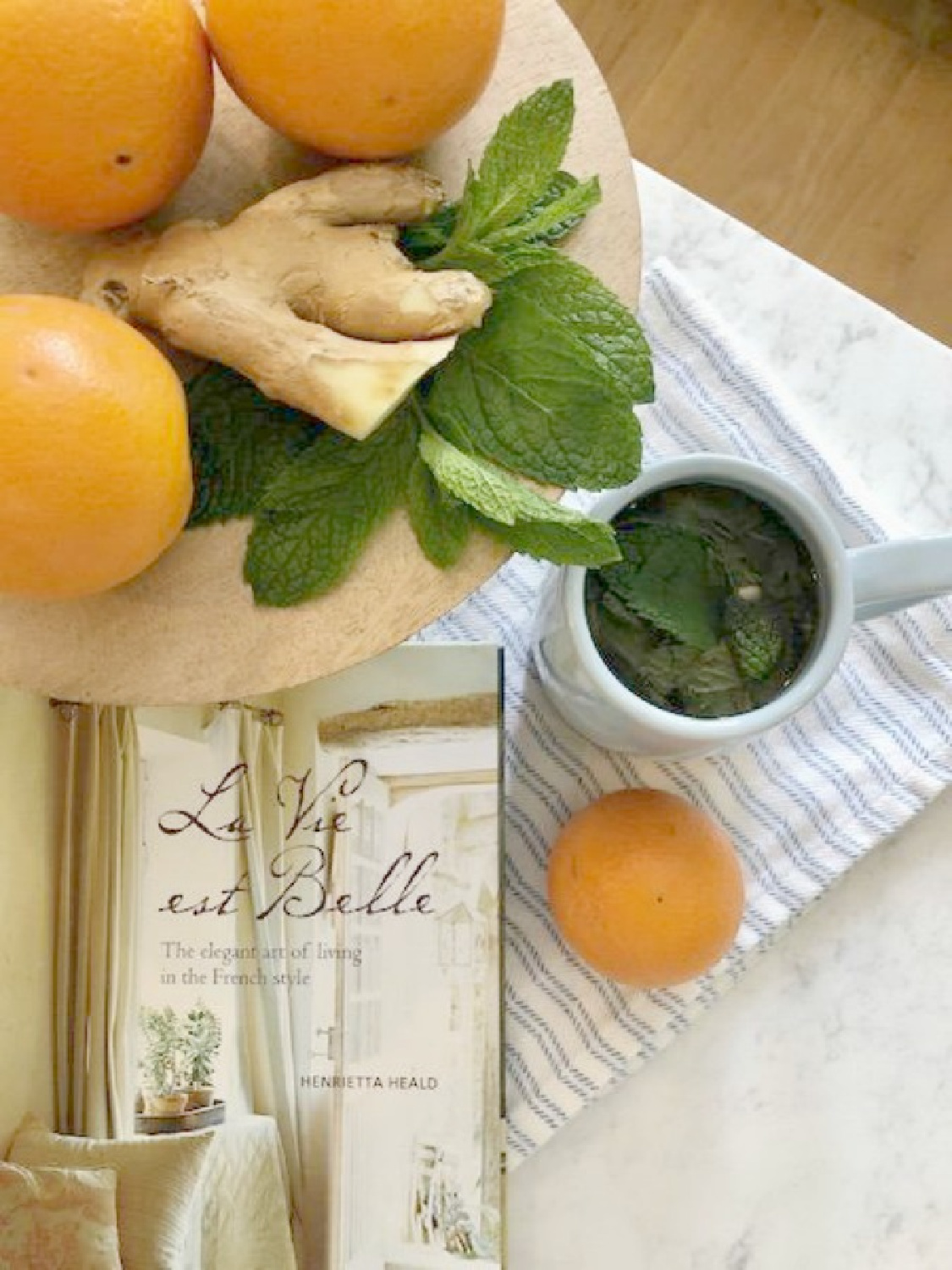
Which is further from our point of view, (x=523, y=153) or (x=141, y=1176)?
(x=141, y=1176)

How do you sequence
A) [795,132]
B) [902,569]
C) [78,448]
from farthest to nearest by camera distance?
[795,132] < [902,569] < [78,448]

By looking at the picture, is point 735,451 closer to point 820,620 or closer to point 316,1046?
point 820,620

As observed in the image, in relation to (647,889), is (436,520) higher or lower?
higher

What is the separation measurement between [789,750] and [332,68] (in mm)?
378

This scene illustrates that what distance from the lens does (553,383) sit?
481 mm

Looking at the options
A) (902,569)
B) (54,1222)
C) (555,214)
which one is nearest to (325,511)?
(555,214)

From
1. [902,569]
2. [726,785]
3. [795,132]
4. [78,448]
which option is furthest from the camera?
[795,132]

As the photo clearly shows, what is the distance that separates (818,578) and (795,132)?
1.81 feet

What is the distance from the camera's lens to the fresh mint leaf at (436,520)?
1.58 ft

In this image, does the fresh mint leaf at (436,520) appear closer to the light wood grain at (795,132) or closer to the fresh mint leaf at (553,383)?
the fresh mint leaf at (553,383)

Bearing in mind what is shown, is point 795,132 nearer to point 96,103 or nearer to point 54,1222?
point 96,103

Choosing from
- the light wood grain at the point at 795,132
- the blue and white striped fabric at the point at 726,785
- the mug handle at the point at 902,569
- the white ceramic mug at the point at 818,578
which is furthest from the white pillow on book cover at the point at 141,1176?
the light wood grain at the point at 795,132

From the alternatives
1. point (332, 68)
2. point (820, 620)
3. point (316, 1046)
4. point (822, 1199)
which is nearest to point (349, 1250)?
point (316, 1046)

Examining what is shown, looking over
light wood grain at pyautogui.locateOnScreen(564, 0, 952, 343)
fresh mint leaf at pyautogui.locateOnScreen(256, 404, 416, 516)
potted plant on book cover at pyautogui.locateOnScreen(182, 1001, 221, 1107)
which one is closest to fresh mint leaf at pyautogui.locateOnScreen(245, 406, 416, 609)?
fresh mint leaf at pyautogui.locateOnScreen(256, 404, 416, 516)
